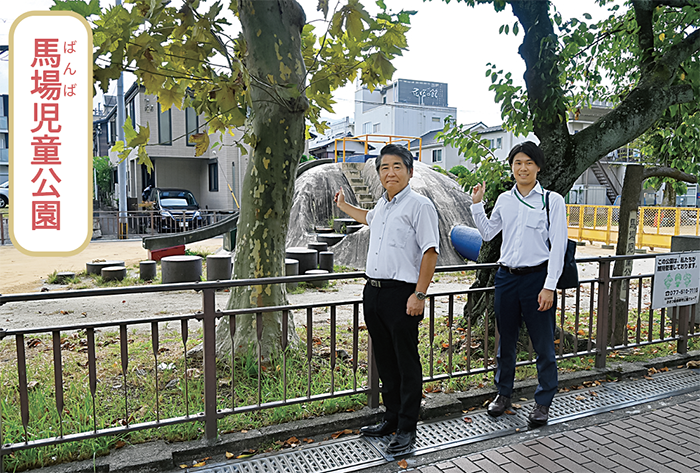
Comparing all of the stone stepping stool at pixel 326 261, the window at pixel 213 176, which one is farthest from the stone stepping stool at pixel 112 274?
the window at pixel 213 176

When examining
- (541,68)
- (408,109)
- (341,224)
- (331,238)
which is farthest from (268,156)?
(408,109)

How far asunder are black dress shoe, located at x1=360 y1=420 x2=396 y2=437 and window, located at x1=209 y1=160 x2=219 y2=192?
2899 cm

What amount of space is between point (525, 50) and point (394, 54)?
2.60 m

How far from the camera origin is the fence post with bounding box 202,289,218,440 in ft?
12.1

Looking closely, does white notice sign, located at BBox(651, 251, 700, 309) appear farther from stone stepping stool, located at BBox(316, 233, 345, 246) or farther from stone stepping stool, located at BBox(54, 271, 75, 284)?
stone stepping stool, located at BBox(54, 271, 75, 284)

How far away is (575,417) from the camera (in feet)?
14.3

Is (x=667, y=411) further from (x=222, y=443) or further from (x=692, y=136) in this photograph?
(x=692, y=136)

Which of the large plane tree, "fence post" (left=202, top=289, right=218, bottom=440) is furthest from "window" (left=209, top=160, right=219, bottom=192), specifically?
"fence post" (left=202, top=289, right=218, bottom=440)

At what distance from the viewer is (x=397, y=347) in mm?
3615

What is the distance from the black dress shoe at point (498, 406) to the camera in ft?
14.3

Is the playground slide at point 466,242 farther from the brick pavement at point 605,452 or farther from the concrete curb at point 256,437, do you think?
the brick pavement at point 605,452

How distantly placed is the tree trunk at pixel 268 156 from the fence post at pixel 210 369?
127 centimetres

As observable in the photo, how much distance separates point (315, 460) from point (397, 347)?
3.19 feet

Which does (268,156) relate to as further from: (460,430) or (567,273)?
(460,430)
